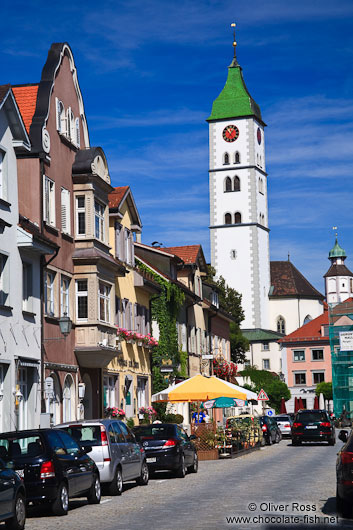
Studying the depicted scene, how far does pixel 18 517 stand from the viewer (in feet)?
45.1

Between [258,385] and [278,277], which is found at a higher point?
[278,277]

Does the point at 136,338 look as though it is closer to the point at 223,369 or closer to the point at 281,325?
the point at 223,369

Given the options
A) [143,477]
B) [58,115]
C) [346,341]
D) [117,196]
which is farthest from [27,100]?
[346,341]

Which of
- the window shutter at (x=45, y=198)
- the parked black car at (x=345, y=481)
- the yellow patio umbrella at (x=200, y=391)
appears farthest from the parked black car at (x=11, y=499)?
the yellow patio umbrella at (x=200, y=391)

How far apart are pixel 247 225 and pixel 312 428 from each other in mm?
75929

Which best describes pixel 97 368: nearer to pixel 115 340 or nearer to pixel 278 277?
pixel 115 340

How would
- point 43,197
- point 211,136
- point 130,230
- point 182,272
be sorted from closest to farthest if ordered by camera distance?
point 43,197 < point 130,230 < point 182,272 < point 211,136

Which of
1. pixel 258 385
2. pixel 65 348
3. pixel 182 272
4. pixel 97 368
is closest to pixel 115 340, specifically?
pixel 97 368

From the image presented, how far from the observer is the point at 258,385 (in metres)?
101

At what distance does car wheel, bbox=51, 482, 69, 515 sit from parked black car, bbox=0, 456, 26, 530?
1493 millimetres

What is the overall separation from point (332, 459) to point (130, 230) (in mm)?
13682

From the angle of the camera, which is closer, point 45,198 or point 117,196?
point 45,198

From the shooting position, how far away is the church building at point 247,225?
11706 cm

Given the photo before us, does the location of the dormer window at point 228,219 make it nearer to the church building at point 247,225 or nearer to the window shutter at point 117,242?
the church building at point 247,225
